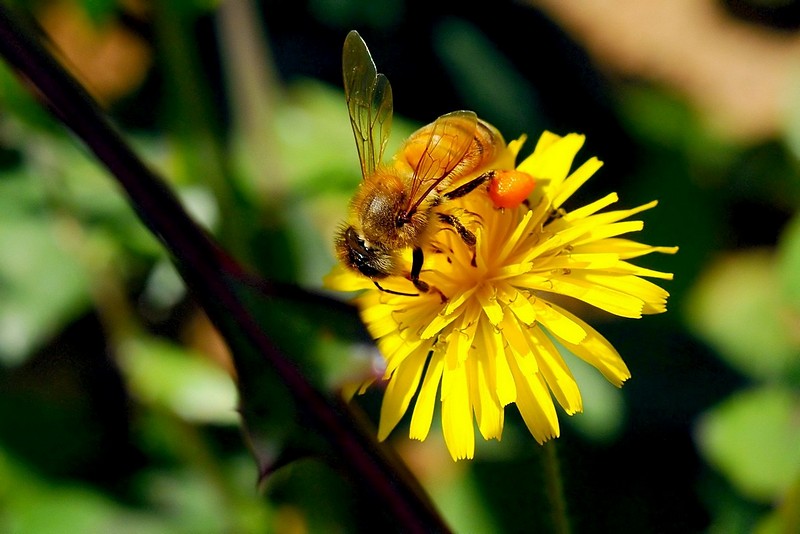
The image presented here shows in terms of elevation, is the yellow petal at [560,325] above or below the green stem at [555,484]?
above

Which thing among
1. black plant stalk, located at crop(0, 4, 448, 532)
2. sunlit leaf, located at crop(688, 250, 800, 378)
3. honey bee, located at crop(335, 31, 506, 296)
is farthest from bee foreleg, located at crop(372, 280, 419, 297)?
sunlit leaf, located at crop(688, 250, 800, 378)

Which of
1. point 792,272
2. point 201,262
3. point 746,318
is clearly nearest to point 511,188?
point 201,262

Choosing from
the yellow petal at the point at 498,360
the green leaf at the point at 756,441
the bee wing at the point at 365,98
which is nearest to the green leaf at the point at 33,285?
the bee wing at the point at 365,98

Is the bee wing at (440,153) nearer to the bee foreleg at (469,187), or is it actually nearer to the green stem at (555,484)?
the bee foreleg at (469,187)

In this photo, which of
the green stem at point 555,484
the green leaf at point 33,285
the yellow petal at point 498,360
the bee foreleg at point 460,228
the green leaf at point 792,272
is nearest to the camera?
the yellow petal at point 498,360

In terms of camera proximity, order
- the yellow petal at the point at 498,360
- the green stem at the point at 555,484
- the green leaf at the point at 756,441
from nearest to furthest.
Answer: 1. the yellow petal at the point at 498,360
2. the green stem at the point at 555,484
3. the green leaf at the point at 756,441

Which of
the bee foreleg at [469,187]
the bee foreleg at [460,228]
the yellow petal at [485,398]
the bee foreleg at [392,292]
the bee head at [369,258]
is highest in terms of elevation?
the bee foreleg at [469,187]
